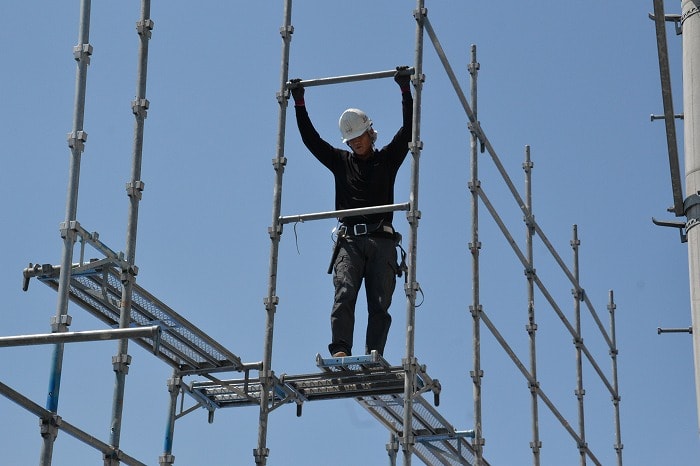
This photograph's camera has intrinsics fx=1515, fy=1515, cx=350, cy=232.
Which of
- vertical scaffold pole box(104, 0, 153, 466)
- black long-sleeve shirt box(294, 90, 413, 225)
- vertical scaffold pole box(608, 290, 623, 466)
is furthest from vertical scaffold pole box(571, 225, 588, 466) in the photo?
vertical scaffold pole box(104, 0, 153, 466)

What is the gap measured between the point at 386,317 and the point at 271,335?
964 millimetres

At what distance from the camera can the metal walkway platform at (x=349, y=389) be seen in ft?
39.3

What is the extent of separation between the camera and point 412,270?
12.2m

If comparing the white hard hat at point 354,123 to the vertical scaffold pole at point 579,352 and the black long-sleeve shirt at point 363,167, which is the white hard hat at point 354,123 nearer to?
the black long-sleeve shirt at point 363,167

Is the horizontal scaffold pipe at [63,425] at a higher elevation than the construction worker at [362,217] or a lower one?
lower

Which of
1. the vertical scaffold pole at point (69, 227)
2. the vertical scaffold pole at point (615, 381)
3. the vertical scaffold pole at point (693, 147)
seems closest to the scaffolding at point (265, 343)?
the vertical scaffold pole at point (69, 227)

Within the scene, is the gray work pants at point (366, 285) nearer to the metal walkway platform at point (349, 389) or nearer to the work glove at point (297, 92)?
the metal walkway platform at point (349, 389)

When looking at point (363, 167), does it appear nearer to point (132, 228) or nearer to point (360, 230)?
point (360, 230)

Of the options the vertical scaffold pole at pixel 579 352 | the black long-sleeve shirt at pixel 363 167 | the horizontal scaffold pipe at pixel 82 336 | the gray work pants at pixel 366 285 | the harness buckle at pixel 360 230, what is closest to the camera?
the horizontal scaffold pipe at pixel 82 336

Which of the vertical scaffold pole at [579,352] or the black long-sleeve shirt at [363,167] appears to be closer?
the black long-sleeve shirt at [363,167]

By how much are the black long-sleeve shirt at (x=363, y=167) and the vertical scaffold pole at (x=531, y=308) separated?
450cm

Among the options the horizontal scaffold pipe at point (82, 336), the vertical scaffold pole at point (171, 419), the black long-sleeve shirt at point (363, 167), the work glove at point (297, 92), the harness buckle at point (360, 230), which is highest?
the work glove at point (297, 92)

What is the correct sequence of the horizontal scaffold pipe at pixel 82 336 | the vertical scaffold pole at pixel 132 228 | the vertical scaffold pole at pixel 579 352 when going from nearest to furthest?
the horizontal scaffold pipe at pixel 82 336 < the vertical scaffold pole at pixel 132 228 < the vertical scaffold pole at pixel 579 352

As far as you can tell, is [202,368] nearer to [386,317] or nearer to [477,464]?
[386,317]
